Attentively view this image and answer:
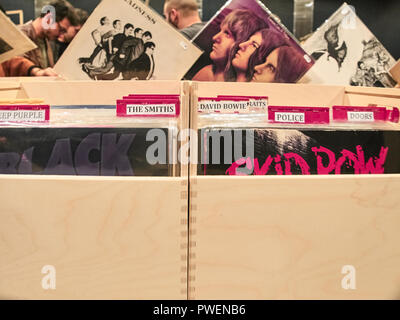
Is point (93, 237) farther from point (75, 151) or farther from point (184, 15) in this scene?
point (184, 15)

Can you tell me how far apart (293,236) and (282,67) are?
2.53 ft

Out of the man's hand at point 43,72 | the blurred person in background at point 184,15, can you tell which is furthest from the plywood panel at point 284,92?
the man's hand at point 43,72

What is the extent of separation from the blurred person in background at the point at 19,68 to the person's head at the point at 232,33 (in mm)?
795

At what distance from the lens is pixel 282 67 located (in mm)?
1257

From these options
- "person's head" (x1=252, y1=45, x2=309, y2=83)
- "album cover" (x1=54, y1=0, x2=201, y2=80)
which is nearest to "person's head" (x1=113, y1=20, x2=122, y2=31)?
"album cover" (x1=54, y1=0, x2=201, y2=80)

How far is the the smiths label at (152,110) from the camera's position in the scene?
876mm

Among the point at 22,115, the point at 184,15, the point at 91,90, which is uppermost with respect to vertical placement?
the point at 184,15

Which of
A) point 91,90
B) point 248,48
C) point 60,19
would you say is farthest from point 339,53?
point 60,19

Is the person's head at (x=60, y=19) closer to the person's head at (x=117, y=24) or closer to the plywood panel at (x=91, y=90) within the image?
the person's head at (x=117, y=24)

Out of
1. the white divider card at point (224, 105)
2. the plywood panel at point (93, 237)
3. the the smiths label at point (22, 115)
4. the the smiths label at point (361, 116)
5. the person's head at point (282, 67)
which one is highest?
the person's head at point (282, 67)

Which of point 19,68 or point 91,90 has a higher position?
point 19,68

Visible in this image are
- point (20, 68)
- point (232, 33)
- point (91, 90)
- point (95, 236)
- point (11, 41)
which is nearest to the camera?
point (95, 236)

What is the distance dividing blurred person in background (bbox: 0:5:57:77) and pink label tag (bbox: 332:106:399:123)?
126 centimetres
